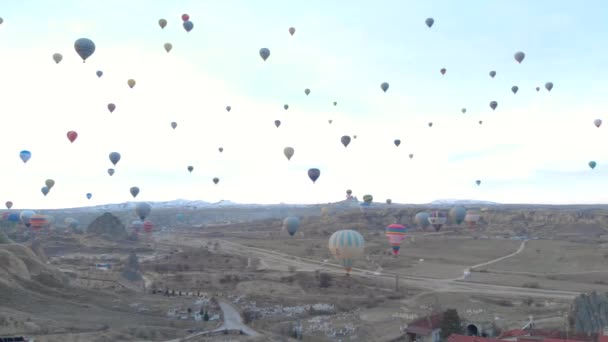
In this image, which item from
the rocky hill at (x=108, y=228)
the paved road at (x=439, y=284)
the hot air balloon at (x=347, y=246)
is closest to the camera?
the hot air balloon at (x=347, y=246)

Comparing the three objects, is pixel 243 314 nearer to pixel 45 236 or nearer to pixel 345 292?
pixel 345 292

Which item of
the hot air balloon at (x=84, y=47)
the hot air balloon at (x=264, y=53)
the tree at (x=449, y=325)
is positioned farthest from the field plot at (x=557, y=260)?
the hot air balloon at (x=84, y=47)

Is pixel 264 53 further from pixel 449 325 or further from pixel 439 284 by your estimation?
pixel 449 325

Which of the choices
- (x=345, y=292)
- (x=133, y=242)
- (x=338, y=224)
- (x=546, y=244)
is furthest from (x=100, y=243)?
(x=546, y=244)

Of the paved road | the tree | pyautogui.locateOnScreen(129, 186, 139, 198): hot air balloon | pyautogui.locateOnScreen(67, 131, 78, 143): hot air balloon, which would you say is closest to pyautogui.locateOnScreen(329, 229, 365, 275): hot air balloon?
the tree

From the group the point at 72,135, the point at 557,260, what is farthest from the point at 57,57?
the point at 557,260

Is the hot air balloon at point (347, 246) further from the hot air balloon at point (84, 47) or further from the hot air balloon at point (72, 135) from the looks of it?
the hot air balloon at point (72, 135)

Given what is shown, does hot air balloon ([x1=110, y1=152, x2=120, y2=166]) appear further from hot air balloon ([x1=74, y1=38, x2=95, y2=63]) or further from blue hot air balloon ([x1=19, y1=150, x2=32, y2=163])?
hot air balloon ([x1=74, y1=38, x2=95, y2=63])
